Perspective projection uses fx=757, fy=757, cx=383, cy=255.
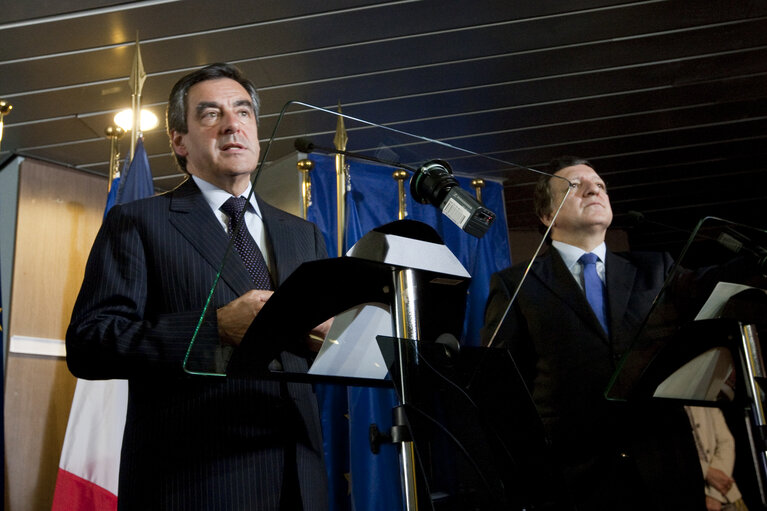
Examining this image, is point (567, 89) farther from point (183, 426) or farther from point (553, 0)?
point (183, 426)

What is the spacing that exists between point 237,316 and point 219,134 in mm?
680

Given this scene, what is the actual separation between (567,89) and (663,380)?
2.23 m

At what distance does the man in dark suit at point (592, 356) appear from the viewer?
1807 millimetres

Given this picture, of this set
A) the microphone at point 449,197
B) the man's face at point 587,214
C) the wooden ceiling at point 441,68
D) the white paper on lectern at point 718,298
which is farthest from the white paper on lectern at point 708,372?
the wooden ceiling at point 441,68

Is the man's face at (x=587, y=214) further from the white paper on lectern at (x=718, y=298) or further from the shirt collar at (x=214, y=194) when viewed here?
the shirt collar at (x=214, y=194)

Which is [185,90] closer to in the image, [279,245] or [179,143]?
[179,143]

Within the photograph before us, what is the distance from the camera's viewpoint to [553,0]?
281 cm

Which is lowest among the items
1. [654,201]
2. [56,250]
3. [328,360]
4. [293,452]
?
[293,452]

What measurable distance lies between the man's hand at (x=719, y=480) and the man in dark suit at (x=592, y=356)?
5.31 feet

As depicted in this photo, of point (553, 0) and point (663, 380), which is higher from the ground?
point (553, 0)

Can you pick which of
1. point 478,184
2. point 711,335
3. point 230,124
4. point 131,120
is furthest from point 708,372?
point 131,120

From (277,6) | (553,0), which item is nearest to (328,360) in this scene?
(277,6)

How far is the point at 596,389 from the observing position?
84.2 inches

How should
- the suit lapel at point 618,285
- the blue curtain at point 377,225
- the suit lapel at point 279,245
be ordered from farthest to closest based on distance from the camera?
the suit lapel at point 618,285 < the suit lapel at point 279,245 < the blue curtain at point 377,225
